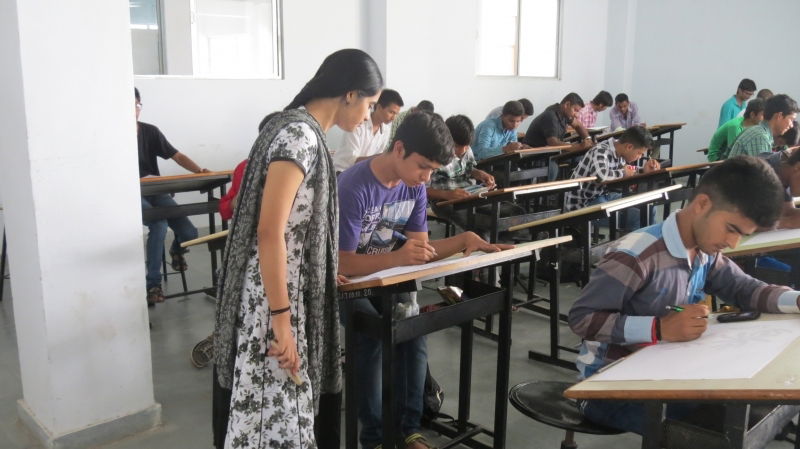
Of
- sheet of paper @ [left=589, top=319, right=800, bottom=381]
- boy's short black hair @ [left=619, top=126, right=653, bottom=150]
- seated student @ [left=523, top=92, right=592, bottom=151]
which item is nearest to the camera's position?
sheet of paper @ [left=589, top=319, right=800, bottom=381]

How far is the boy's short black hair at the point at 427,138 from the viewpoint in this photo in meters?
1.88

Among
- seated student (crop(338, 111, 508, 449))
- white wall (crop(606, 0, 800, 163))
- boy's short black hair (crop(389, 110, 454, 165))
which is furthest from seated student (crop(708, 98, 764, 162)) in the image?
white wall (crop(606, 0, 800, 163))

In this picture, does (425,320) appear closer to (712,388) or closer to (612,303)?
(612,303)

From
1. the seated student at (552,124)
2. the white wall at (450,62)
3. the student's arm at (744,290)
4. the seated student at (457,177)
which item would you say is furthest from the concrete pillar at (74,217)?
the white wall at (450,62)

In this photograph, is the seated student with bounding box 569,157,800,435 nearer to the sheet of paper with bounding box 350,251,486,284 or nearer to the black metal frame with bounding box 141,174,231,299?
the sheet of paper with bounding box 350,251,486,284

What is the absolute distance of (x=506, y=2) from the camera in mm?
9195

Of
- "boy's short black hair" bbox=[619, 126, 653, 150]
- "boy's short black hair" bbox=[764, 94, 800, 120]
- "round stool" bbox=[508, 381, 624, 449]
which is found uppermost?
"boy's short black hair" bbox=[764, 94, 800, 120]

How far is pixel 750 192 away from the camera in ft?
5.01

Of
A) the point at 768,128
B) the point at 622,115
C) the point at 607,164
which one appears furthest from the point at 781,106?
the point at 622,115

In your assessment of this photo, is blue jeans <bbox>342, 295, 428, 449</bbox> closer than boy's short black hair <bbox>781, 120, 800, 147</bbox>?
Yes

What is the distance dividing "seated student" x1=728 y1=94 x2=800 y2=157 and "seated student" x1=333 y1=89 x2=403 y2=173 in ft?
7.76

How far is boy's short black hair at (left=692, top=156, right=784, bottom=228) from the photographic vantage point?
5.02ft

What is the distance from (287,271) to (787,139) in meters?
4.50

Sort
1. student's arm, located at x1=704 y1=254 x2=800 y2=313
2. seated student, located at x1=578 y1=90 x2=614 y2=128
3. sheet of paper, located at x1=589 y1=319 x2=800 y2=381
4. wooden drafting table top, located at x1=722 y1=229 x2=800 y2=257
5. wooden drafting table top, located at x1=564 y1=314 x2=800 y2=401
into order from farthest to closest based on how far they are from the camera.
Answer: seated student, located at x1=578 y1=90 x2=614 y2=128, wooden drafting table top, located at x1=722 y1=229 x2=800 y2=257, student's arm, located at x1=704 y1=254 x2=800 y2=313, sheet of paper, located at x1=589 y1=319 x2=800 y2=381, wooden drafting table top, located at x1=564 y1=314 x2=800 y2=401
